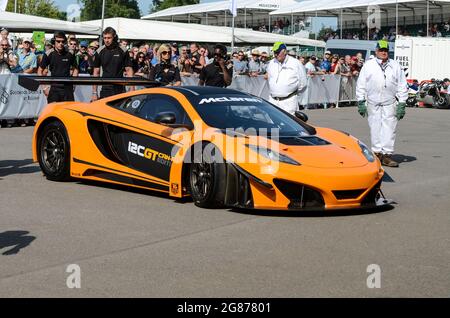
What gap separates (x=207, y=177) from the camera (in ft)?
28.1

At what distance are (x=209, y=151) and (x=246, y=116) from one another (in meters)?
0.89

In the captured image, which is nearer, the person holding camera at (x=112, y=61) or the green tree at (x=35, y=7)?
the person holding camera at (x=112, y=61)

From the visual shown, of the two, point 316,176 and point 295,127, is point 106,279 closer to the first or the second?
point 316,176

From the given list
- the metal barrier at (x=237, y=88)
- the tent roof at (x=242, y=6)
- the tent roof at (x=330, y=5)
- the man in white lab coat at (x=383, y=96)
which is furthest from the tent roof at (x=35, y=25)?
the tent roof at (x=242, y=6)

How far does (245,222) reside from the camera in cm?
806

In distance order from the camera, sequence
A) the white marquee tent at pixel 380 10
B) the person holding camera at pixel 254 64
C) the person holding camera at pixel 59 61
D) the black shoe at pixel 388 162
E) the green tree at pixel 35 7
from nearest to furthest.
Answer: the black shoe at pixel 388 162
the person holding camera at pixel 59 61
the person holding camera at pixel 254 64
the white marquee tent at pixel 380 10
the green tree at pixel 35 7

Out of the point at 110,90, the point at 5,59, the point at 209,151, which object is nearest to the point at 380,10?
the point at 5,59

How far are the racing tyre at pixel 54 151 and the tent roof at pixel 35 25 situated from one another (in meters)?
15.4

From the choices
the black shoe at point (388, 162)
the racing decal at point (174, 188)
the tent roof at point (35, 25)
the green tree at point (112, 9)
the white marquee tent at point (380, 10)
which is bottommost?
the black shoe at point (388, 162)

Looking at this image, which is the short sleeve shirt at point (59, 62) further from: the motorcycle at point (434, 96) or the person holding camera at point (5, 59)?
the motorcycle at point (434, 96)

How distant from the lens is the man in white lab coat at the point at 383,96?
12.9m

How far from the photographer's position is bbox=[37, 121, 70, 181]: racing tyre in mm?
10156

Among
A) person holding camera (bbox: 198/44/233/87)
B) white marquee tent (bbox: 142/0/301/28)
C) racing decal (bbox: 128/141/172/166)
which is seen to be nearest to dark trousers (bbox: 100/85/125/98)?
person holding camera (bbox: 198/44/233/87)
